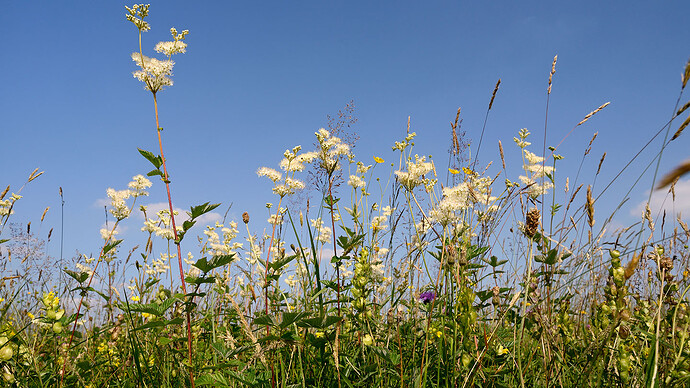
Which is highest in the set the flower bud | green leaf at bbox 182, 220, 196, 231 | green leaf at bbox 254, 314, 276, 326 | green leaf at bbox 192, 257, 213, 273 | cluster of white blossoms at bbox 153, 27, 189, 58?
cluster of white blossoms at bbox 153, 27, 189, 58

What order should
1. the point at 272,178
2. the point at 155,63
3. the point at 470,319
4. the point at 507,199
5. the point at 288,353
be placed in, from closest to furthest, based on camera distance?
1. the point at 470,319
2. the point at 155,63
3. the point at 288,353
4. the point at 272,178
5. the point at 507,199

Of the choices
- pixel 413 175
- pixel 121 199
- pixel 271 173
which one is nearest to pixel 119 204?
pixel 121 199

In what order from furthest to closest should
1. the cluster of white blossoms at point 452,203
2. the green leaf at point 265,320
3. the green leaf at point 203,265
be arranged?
the cluster of white blossoms at point 452,203 < the green leaf at point 203,265 < the green leaf at point 265,320

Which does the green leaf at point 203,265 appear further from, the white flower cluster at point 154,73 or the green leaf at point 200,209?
the white flower cluster at point 154,73

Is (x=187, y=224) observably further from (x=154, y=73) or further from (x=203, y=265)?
(x=154, y=73)

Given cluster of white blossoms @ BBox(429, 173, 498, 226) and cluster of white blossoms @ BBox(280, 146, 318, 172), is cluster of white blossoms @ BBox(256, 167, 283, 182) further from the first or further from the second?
cluster of white blossoms @ BBox(429, 173, 498, 226)

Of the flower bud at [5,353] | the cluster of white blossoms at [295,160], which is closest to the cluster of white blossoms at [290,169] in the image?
the cluster of white blossoms at [295,160]

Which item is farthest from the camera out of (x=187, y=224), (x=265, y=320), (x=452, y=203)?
(x=452, y=203)

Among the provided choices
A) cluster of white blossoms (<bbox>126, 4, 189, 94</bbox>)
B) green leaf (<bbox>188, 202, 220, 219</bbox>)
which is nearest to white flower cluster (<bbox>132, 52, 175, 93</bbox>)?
cluster of white blossoms (<bbox>126, 4, 189, 94</bbox>)

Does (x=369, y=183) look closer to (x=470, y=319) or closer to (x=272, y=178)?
(x=272, y=178)

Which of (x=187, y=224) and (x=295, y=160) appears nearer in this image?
(x=187, y=224)

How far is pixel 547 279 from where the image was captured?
2.00 meters

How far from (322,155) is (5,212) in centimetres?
248

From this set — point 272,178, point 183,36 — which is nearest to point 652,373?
point 272,178
